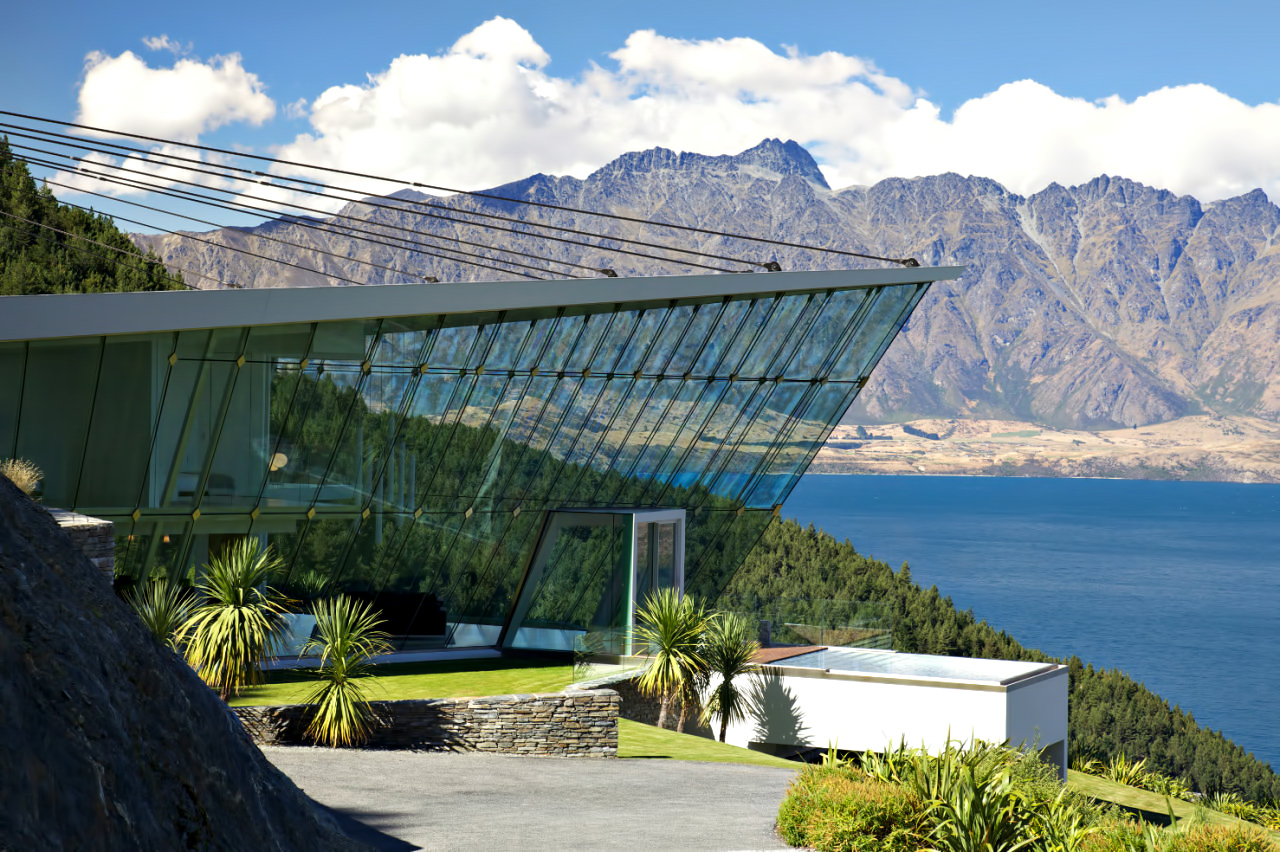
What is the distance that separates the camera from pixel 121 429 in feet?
67.4

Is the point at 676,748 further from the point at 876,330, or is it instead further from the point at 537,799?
the point at 876,330

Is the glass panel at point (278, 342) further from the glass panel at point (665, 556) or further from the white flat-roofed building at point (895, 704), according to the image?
the white flat-roofed building at point (895, 704)

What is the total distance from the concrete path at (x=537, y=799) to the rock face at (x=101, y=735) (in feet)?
Result: 20.4

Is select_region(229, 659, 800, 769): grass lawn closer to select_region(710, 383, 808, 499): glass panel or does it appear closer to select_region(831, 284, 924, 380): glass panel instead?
select_region(710, 383, 808, 499): glass panel

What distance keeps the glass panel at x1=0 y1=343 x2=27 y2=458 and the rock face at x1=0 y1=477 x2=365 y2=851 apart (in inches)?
602

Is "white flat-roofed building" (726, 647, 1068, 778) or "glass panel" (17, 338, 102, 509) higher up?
"glass panel" (17, 338, 102, 509)

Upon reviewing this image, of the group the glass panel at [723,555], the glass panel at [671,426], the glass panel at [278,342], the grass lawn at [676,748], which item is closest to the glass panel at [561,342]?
the glass panel at [671,426]

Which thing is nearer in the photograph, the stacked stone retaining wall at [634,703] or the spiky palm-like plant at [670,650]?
the spiky palm-like plant at [670,650]

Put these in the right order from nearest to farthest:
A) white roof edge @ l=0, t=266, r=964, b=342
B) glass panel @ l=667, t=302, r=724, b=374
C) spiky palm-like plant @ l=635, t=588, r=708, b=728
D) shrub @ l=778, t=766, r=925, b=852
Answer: shrub @ l=778, t=766, r=925, b=852 → white roof edge @ l=0, t=266, r=964, b=342 → spiky palm-like plant @ l=635, t=588, r=708, b=728 → glass panel @ l=667, t=302, r=724, b=374

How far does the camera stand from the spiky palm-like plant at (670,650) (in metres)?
22.9

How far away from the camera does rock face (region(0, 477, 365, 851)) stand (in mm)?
4395

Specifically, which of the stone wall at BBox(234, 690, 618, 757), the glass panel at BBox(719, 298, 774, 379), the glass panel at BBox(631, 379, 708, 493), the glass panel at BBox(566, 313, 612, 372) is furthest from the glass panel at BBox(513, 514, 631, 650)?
the stone wall at BBox(234, 690, 618, 757)

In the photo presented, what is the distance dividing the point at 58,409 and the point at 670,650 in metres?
11.8

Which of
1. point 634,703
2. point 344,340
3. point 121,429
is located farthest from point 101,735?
point 634,703
